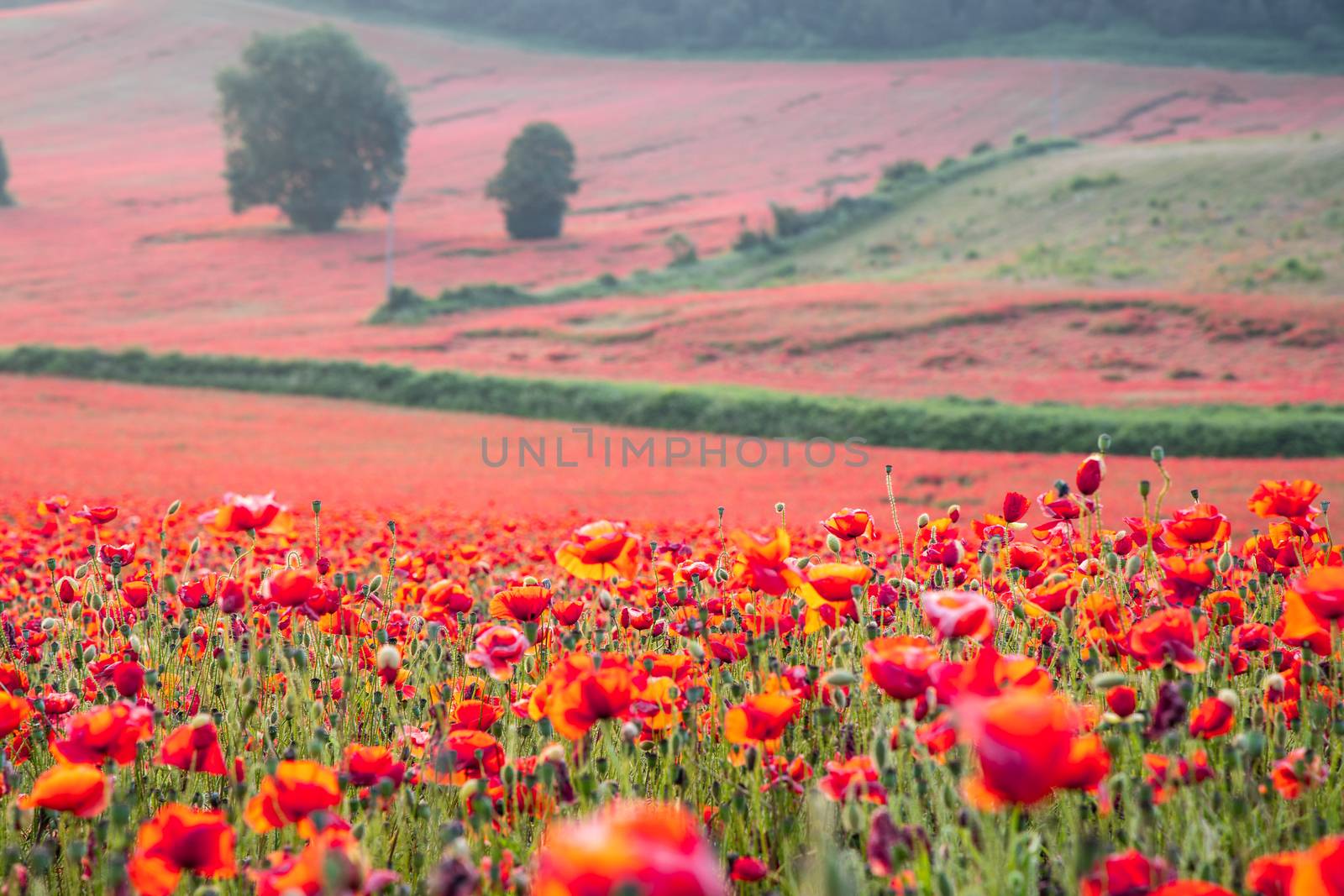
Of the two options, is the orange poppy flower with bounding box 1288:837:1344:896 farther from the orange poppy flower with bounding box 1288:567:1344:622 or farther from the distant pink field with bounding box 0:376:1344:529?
the distant pink field with bounding box 0:376:1344:529

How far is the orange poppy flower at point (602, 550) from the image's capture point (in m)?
2.04

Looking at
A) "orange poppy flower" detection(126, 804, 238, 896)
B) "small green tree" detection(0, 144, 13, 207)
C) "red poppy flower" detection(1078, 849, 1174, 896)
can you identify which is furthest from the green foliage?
"orange poppy flower" detection(126, 804, 238, 896)

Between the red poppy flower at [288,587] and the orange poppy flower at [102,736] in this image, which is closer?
the orange poppy flower at [102,736]

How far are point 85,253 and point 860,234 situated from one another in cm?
2563

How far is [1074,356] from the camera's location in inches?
763

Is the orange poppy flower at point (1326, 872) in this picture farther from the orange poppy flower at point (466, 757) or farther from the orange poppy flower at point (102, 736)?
the orange poppy flower at point (102, 736)

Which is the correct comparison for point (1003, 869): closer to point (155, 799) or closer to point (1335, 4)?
point (155, 799)

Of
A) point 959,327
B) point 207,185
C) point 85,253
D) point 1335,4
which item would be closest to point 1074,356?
point 959,327

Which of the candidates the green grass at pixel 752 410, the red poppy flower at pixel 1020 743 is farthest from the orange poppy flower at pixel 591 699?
the green grass at pixel 752 410

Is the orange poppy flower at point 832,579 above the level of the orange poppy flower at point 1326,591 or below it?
below

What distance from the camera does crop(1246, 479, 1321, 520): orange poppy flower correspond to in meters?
2.46

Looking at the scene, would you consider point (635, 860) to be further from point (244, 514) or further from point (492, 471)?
point (492, 471)

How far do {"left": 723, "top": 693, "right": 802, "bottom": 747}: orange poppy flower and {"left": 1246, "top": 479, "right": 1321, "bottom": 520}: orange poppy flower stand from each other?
49.5 inches

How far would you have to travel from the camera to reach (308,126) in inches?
1750
